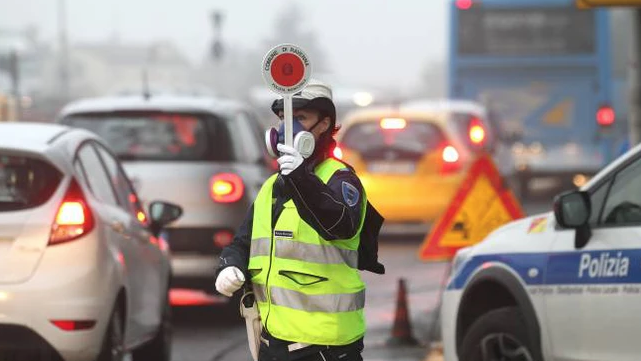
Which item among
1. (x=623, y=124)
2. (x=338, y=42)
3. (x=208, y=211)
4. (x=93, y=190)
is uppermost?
(x=93, y=190)

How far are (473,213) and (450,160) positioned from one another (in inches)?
299

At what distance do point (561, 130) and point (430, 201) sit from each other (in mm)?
10001

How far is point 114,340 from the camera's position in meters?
8.56

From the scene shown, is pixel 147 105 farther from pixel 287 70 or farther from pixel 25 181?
pixel 287 70

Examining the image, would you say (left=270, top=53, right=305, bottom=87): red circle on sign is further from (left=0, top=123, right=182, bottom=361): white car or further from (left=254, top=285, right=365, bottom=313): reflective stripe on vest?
(left=0, top=123, right=182, bottom=361): white car

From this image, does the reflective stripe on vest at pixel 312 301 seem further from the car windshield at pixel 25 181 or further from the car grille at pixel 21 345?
the car windshield at pixel 25 181

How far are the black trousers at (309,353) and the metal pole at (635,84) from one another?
30.5 ft

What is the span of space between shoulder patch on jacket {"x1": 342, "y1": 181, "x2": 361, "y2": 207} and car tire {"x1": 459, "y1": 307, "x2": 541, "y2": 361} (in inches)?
81.3

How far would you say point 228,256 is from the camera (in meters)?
5.80

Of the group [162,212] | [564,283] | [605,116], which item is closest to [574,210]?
[564,283]

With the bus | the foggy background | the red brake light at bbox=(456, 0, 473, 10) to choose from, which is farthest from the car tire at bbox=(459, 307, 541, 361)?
the foggy background

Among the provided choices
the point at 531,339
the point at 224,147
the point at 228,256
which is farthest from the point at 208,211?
the point at 228,256

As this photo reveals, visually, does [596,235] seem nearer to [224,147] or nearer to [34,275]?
[34,275]

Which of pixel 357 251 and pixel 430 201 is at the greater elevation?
pixel 357 251
